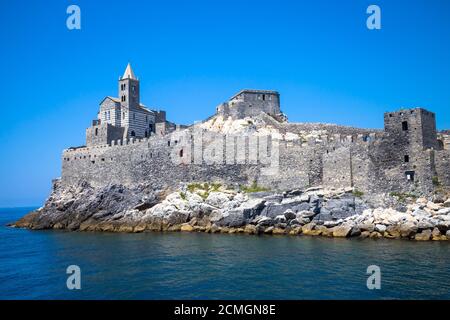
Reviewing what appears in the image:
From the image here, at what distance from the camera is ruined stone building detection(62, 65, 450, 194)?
36031 millimetres

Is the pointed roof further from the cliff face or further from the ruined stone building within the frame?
the cliff face

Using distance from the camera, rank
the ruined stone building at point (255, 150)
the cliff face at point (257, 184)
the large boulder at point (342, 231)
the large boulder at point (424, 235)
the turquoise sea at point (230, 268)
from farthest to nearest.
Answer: the ruined stone building at point (255, 150) → the cliff face at point (257, 184) → the large boulder at point (342, 231) → the large boulder at point (424, 235) → the turquoise sea at point (230, 268)

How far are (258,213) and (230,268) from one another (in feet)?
50.1

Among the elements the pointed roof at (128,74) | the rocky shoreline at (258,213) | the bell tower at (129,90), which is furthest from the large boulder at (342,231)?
the pointed roof at (128,74)

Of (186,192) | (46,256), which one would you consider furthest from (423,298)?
(186,192)

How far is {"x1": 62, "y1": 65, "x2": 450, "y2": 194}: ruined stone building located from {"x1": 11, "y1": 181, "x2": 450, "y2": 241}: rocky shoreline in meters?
1.71

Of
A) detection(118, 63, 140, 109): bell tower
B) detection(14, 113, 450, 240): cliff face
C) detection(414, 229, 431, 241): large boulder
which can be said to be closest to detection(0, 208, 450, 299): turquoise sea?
detection(414, 229, 431, 241): large boulder

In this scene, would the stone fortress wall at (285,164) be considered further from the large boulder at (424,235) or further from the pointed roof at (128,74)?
the pointed roof at (128,74)

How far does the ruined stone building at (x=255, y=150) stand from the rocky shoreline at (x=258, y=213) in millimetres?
1706

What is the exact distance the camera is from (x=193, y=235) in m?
37.2

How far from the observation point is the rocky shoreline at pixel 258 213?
33.1 metres

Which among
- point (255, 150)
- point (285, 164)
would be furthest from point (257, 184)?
point (285, 164)
